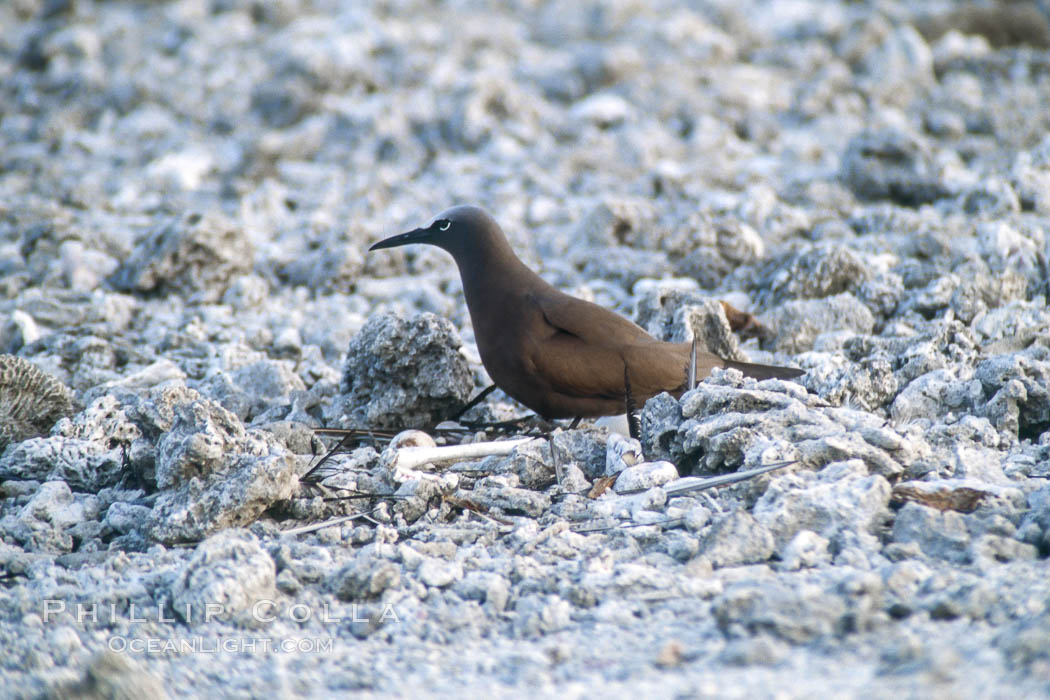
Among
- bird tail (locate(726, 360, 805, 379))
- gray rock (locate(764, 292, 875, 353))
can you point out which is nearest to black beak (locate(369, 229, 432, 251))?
bird tail (locate(726, 360, 805, 379))

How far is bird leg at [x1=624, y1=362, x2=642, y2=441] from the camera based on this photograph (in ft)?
16.1

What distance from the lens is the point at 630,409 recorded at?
4.96 meters

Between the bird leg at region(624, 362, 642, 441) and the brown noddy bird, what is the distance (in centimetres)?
1

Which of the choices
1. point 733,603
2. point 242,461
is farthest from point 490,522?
point 733,603

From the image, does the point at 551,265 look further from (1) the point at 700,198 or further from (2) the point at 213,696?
(2) the point at 213,696

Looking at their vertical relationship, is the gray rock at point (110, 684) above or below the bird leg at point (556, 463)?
above

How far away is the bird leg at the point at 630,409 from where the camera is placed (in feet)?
16.1

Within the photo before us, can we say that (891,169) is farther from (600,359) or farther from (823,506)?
(823,506)

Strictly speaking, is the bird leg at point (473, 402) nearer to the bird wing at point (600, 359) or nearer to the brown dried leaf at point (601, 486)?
the bird wing at point (600, 359)

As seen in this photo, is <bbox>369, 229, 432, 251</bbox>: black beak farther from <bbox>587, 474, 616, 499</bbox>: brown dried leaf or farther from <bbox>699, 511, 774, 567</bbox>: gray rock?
<bbox>699, 511, 774, 567</bbox>: gray rock

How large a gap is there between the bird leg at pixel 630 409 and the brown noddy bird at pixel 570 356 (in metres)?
0.01

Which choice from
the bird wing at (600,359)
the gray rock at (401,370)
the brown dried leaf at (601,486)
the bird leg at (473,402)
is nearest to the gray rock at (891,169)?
the bird wing at (600,359)

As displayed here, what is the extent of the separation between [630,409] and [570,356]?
382mm

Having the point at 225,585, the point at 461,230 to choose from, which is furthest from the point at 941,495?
the point at 461,230
